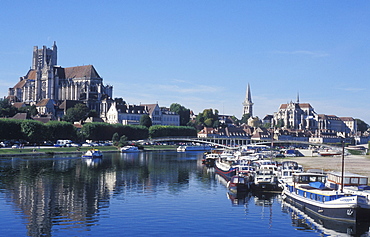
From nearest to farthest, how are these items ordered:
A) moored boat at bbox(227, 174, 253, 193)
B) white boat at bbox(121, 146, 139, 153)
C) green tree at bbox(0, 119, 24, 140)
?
moored boat at bbox(227, 174, 253, 193) < green tree at bbox(0, 119, 24, 140) < white boat at bbox(121, 146, 139, 153)

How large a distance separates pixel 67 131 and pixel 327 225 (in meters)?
119

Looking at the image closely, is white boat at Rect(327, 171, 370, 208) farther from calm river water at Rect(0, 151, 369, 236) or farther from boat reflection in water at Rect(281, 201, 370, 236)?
calm river water at Rect(0, 151, 369, 236)

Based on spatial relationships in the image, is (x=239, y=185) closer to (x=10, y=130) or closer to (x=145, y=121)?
(x=10, y=130)

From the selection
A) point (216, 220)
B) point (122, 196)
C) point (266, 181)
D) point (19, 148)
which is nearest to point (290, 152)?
point (19, 148)

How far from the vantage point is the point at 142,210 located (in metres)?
42.3

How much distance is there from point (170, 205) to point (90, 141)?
4637 inches

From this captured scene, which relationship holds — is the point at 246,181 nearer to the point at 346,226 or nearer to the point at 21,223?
the point at 346,226

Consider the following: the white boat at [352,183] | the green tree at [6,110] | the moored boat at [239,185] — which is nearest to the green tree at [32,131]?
the green tree at [6,110]

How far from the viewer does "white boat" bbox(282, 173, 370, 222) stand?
118ft

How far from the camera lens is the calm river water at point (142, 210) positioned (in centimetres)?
3494

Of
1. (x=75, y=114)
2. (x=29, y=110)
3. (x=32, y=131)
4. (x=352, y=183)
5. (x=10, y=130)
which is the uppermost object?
(x=29, y=110)

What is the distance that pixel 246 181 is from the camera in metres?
54.2

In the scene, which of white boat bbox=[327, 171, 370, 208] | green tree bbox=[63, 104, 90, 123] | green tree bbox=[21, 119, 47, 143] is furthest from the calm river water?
green tree bbox=[63, 104, 90, 123]

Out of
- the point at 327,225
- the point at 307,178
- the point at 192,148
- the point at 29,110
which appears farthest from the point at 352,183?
the point at 29,110
